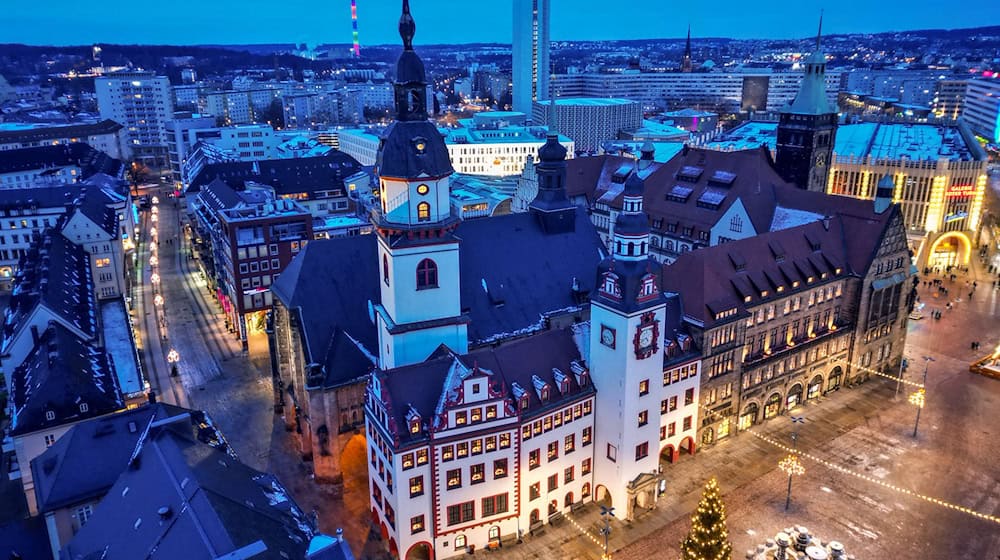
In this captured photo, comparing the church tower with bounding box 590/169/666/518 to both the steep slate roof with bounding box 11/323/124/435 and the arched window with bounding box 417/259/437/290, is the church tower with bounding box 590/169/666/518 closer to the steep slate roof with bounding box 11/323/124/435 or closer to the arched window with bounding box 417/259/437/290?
the arched window with bounding box 417/259/437/290

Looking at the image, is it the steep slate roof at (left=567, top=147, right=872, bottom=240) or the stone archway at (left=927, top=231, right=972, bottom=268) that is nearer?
the steep slate roof at (left=567, top=147, right=872, bottom=240)

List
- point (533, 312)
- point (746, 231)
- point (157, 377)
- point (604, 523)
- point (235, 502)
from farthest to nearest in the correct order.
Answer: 1. point (746, 231)
2. point (157, 377)
3. point (533, 312)
4. point (604, 523)
5. point (235, 502)

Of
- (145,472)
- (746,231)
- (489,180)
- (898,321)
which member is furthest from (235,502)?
(489,180)

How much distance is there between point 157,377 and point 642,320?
60.1m

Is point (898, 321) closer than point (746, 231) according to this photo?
Yes

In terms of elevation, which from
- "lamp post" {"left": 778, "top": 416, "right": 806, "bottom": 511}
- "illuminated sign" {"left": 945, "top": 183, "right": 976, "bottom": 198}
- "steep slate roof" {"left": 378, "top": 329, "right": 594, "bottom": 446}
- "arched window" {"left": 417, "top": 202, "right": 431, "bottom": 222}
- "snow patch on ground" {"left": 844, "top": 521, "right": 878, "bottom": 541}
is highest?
"arched window" {"left": 417, "top": 202, "right": 431, "bottom": 222}

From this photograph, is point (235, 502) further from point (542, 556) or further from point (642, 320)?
point (642, 320)

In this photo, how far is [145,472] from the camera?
41094mm

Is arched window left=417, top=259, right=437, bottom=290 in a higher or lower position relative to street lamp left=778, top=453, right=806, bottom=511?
higher

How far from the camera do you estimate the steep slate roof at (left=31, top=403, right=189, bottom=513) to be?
1815 inches

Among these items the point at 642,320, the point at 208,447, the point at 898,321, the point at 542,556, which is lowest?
the point at 542,556

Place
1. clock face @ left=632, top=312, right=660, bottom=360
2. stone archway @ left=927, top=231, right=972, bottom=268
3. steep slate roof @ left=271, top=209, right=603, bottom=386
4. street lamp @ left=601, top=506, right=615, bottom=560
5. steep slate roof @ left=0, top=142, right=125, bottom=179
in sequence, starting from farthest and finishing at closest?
steep slate roof @ left=0, top=142, right=125, bottom=179 < stone archway @ left=927, top=231, right=972, bottom=268 < steep slate roof @ left=271, top=209, right=603, bottom=386 < clock face @ left=632, top=312, right=660, bottom=360 < street lamp @ left=601, top=506, right=615, bottom=560

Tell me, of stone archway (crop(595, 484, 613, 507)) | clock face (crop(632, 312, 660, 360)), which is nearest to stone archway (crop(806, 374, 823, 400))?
clock face (crop(632, 312, 660, 360))

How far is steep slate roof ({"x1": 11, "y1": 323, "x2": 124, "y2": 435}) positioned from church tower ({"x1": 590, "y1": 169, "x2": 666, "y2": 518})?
41.7m
